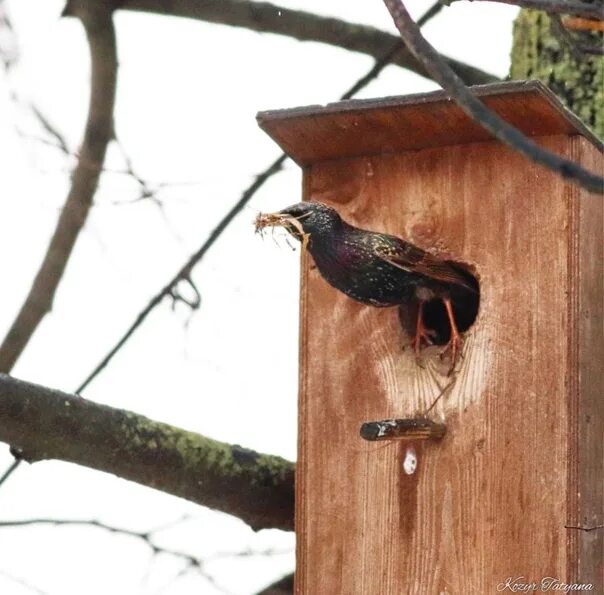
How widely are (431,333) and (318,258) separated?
270 mm

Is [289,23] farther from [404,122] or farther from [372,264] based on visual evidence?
[372,264]

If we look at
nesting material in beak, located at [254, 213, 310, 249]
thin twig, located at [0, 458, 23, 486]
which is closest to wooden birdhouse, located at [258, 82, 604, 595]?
nesting material in beak, located at [254, 213, 310, 249]

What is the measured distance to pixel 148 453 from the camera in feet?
9.58

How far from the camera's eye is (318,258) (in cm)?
286

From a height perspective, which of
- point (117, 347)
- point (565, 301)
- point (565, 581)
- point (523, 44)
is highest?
point (523, 44)

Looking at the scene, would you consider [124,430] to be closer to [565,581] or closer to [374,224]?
[374,224]

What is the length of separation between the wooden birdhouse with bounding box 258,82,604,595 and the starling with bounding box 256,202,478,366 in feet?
0.17

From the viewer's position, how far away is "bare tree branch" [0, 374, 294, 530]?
272 centimetres

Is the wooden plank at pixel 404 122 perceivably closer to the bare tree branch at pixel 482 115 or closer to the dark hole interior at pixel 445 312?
the dark hole interior at pixel 445 312

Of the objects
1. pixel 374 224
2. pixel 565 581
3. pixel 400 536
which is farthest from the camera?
pixel 374 224

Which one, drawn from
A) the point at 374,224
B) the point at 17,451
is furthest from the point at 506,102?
the point at 17,451

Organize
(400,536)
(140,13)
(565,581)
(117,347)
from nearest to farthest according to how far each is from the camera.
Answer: (565,581), (400,536), (117,347), (140,13)

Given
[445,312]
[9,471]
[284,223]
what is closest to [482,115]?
[284,223]

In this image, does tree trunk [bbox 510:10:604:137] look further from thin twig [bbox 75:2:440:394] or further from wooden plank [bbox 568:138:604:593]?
wooden plank [bbox 568:138:604:593]
